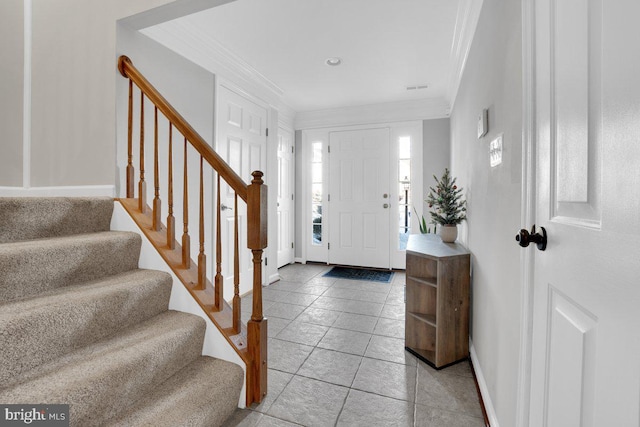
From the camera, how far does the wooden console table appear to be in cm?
190

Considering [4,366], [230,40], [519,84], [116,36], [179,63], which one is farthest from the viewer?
[230,40]

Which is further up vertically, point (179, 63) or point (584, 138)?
point (179, 63)

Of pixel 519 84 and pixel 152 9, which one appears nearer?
pixel 519 84

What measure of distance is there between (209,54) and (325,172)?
2.41 metres

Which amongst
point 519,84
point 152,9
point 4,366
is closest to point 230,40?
point 152,9

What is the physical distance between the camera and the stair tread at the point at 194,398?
1156 mm

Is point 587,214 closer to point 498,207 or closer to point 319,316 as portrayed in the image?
point 498,207

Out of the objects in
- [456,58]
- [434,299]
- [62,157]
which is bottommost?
[434,299]

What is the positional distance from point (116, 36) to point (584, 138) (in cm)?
244

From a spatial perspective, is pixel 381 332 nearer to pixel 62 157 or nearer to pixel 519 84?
pixel 519 84

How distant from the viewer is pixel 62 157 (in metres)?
2.09

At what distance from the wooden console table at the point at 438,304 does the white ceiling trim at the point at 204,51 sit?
2.39 m

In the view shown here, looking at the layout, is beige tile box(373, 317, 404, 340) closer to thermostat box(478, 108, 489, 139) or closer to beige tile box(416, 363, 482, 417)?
beige tile box(416, 363, 482, 417)

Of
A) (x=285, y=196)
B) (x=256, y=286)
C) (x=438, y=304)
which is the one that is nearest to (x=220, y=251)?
(x=256, y=286)
